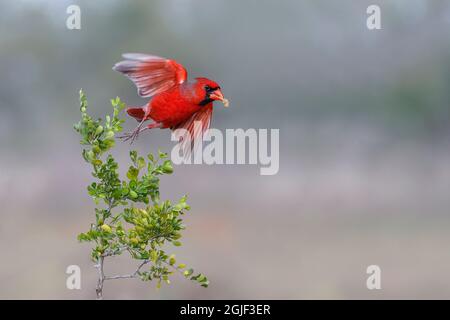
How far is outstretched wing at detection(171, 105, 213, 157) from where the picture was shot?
150 inches

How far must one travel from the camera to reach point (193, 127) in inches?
152

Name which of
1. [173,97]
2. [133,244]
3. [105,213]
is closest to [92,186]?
[105,213]

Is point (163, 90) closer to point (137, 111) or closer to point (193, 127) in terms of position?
point (137, 111)

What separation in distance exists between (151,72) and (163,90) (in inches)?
5.2

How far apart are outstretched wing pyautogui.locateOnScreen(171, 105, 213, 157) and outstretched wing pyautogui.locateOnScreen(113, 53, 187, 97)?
0.91 ft

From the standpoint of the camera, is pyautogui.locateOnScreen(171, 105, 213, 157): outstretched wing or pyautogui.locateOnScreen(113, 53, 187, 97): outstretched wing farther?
pyautogui.locateOnScreen(171, 105, 213, 157): outstretched wing

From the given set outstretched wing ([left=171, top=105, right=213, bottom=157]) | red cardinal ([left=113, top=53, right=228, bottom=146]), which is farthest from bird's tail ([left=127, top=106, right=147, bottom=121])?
outstretched wing ([left=171, top=105, right=213, bottom=157])

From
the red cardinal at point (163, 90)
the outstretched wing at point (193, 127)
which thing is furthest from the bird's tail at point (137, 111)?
the outstretched wing at point (193, 127)

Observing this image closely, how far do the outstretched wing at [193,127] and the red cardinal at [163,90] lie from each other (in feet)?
0.48

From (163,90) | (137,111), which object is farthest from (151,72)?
(137,111)

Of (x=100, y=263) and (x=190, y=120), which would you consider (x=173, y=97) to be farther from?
(x=100, y=263)

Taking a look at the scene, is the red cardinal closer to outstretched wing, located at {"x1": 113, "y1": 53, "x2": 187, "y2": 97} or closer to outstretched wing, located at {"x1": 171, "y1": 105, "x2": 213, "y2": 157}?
outstretched wing, located at {"x1": 113, "y1": 53, "x2": 187, "y2": 97}

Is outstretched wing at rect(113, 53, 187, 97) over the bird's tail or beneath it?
over

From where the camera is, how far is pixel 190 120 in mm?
3818
